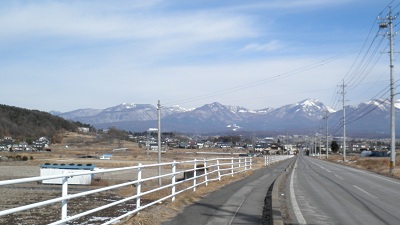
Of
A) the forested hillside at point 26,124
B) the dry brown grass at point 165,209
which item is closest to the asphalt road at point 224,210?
the dry brown grass at point 165,209

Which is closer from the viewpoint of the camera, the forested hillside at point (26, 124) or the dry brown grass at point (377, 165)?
the dry brown grass at point (377, 165)

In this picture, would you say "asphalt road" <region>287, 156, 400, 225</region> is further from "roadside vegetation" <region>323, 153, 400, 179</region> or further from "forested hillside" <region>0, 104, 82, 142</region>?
"forested hillside" <region>0, 104, 82, 142</region>

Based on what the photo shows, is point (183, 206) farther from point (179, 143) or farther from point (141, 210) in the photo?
point (179, 143)

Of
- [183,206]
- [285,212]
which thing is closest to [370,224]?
[285,212]

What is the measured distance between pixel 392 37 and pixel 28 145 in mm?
90892

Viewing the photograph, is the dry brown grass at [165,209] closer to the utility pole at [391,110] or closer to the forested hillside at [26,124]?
the utility pole at [391,110]

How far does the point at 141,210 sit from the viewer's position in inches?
448

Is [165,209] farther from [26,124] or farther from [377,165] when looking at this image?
[26,124]

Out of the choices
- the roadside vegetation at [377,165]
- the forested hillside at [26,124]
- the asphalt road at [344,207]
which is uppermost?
the forested hillside at [26,124]

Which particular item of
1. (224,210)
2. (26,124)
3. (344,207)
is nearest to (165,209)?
(224,210)

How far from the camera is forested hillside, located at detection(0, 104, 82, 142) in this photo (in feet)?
397

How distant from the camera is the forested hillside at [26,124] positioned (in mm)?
120938

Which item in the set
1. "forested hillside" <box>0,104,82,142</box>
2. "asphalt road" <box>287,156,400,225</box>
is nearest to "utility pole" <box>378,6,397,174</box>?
"asphalt road" <box>287,156,400,225</box>

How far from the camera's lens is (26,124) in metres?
130
